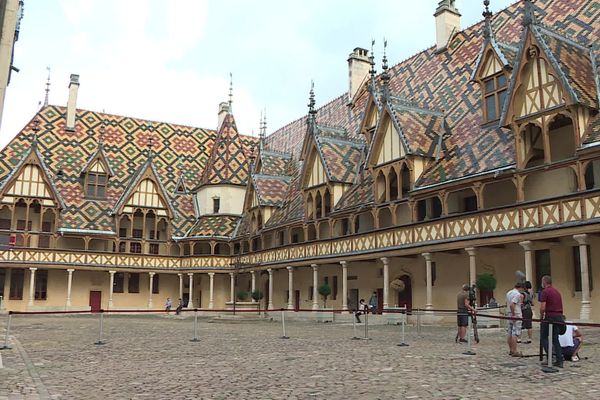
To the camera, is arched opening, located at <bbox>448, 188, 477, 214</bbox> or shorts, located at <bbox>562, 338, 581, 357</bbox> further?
arched opening, located at <bbox>448, 188, 477, 214</bbox>

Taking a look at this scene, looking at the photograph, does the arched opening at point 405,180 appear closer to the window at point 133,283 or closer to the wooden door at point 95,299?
the window at point 133,283

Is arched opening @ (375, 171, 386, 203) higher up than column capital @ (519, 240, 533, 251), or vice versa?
arched opening @ (375, 171, 386, 203)

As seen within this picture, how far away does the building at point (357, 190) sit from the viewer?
19.9 metres

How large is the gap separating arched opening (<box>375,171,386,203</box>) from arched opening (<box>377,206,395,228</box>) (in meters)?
0.65

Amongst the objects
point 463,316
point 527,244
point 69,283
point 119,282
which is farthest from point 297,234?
point 463,316

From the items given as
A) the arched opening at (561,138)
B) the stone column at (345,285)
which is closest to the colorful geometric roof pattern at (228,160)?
the stone column at (345,285)

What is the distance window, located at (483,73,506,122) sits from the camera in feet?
78.1

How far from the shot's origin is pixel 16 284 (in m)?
38.3

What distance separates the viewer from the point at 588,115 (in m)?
18.9

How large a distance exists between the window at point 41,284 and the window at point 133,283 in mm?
5363

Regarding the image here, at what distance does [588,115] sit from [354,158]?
1433 cm

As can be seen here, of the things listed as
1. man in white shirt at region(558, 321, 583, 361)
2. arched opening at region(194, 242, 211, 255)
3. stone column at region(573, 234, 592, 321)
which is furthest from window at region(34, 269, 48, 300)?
man in white shirt at region(558, 321, 583, 361)

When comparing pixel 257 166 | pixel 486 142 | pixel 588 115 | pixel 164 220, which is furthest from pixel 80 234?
pixel 588 115

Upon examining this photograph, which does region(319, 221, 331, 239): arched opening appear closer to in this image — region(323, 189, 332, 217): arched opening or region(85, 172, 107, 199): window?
region(323, 189, 332, 217): arched opening
